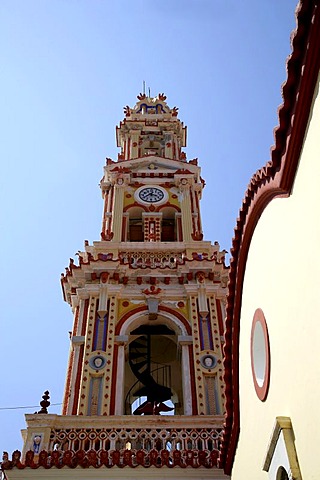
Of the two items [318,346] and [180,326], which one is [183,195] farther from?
[318,346]

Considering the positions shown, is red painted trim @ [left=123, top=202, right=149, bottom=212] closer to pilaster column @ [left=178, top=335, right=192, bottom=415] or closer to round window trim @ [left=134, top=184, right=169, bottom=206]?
round window trim @ [left=134, top=184, right=169, bottom=206]

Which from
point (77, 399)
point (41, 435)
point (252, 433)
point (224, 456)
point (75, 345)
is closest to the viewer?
point (252, 433)

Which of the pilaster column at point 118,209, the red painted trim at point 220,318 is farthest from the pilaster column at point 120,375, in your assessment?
the pilaster column at point 118,209

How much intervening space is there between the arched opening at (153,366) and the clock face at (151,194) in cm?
471

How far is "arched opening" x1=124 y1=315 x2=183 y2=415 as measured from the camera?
14164mm

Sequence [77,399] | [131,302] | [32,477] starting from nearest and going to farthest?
[32,477] → [77,399] → [131,302]

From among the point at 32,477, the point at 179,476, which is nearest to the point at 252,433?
the point at 179,476

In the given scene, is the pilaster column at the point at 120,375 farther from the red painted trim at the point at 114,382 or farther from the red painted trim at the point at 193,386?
the red painted trim at the point at 193,386

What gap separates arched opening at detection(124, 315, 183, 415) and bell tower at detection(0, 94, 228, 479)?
0.09ft

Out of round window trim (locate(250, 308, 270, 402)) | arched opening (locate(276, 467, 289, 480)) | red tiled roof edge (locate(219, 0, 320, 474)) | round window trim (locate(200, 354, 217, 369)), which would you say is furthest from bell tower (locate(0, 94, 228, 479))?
arched opening (locate(276, 467, 289, 480))

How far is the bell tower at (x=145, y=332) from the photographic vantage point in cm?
1108

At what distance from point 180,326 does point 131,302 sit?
129 cm

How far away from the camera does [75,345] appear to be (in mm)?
13875

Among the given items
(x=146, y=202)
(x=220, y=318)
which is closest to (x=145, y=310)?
(x=220, y=318)
